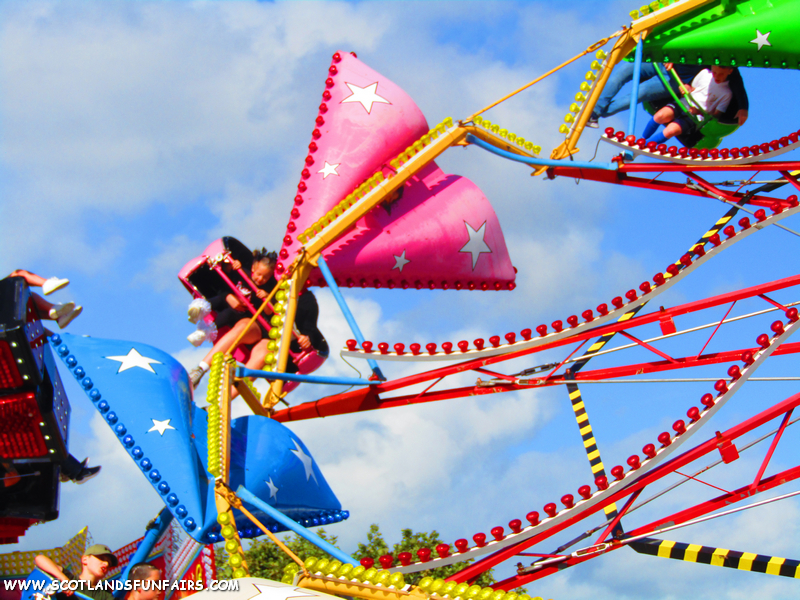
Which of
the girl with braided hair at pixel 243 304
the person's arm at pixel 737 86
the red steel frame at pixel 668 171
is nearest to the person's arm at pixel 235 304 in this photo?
the girl with braided hair at pixel 243 304

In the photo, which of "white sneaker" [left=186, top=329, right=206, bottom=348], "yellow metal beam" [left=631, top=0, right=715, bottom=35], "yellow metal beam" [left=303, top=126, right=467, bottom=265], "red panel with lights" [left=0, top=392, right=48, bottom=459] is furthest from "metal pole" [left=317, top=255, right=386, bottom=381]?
"yellow metal beam" [left=631, top=0, right=715, bottom=35]

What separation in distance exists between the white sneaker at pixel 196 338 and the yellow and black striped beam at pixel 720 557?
6.16 m

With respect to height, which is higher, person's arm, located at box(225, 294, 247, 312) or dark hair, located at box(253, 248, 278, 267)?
dark hair, located at box(253, 248, 278, 267)

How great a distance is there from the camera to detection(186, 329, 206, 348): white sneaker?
1182cm

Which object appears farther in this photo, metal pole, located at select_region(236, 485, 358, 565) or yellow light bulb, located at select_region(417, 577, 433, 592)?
metal pole, located at select_region(236, 485, 358, 565)

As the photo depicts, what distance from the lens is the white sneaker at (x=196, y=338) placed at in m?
11.8

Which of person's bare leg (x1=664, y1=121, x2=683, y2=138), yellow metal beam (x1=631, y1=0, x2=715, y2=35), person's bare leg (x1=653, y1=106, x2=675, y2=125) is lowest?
person's bare leg (x1=664, y1=121, x2=683, y2=138)

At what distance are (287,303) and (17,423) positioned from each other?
3484mm

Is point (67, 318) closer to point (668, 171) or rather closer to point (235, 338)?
point (235, 338)

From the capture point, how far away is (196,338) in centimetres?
1182

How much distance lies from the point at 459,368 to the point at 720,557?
3.48 m

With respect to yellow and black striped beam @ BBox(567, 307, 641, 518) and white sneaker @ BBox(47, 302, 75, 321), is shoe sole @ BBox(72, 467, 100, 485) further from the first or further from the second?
yellow and black striped beam @ BBox(567, 307, 641, 518)

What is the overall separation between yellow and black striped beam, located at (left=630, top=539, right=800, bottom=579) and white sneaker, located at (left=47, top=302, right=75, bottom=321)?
5.83 meters

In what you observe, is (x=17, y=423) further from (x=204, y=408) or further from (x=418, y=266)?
(x=418, y=266)
